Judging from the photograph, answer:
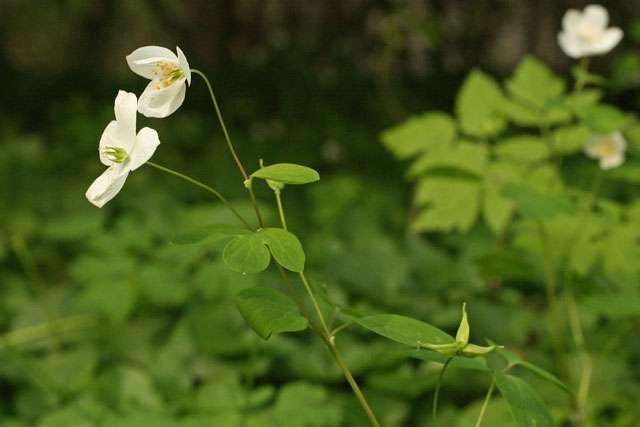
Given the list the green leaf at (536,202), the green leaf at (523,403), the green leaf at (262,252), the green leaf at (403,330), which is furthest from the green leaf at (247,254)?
the green leaf at (536,202)

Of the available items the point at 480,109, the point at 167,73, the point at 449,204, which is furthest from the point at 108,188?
the point at 480,109

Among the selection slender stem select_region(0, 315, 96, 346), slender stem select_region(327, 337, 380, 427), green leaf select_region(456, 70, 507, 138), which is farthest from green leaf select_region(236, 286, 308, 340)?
slender stem select_region(0, 315, 96, 346)

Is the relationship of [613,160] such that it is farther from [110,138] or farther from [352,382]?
[110,138]

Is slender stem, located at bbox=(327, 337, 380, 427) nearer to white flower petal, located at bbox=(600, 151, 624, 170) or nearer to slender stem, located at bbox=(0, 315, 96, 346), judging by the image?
white flower petal, located at bbox=(600, 151, 624, 170)

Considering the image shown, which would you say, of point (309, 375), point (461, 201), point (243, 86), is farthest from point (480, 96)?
point (243, 86)

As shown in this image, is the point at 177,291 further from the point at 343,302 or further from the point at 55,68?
the point at 55,68

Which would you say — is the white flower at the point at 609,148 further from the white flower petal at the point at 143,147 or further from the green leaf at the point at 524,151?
the white flower petal at the point at 143,147
